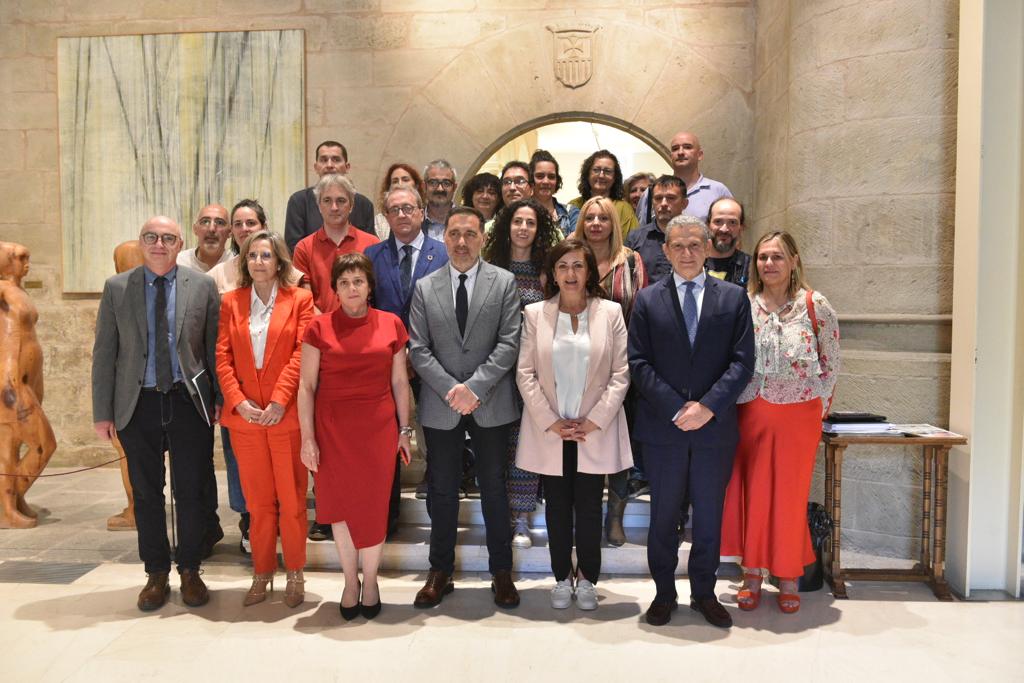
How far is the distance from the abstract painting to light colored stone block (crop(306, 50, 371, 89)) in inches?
4.6

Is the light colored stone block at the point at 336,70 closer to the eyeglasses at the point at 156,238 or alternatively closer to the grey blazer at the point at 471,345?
the eyeglasses at the point at 156,238

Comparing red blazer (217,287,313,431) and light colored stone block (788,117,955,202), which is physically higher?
light colored stone block (788,117,955,202)

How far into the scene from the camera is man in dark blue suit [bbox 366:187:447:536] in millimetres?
3635

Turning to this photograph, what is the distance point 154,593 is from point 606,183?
3.32 m

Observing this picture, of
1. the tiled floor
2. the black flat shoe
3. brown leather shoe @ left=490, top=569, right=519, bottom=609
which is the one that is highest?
brown leather shoe @ left=490, top=569, right=519, bottom=609

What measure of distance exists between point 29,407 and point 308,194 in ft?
7.75

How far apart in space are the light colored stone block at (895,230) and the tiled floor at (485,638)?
72.1 inches

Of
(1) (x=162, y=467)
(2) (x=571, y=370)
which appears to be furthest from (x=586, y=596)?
(1) (x=162, y=467)

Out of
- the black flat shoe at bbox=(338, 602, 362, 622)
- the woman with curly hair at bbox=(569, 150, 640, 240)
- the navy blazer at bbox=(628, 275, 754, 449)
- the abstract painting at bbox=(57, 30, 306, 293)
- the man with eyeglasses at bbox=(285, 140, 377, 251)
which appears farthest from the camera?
the abstract painting at bbox=(57, 30, 306, 293)

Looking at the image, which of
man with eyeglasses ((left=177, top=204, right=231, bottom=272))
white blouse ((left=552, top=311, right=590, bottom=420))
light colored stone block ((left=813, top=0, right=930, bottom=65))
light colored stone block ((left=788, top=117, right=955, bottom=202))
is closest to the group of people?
white blouse ((left=552, top=311, right=590, bottom=420))

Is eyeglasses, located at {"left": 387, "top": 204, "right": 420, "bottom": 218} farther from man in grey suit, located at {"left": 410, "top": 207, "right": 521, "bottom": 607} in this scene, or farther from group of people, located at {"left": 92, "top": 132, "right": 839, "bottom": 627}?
man in grey suit, located at {"left": 410, "top": 207, "right": 521, "bottom": 607}

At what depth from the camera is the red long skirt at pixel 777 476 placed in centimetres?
334

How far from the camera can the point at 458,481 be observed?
3.42 meters

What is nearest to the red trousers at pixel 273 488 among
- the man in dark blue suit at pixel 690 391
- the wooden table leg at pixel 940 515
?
the man in dark blue suit at pixel 690 391
